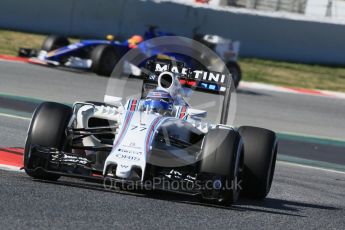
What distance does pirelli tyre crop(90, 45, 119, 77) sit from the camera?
20.3m

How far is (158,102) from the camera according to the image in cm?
874

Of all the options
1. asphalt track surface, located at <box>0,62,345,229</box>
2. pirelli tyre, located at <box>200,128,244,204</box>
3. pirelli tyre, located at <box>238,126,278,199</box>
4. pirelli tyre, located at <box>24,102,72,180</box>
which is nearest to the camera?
asphalt track surface, located at <box>0,62,345,229</box>

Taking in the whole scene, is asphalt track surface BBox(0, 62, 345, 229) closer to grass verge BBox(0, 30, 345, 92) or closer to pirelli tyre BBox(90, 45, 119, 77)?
pirelli tyre BBox(90, 45, 119, 77)

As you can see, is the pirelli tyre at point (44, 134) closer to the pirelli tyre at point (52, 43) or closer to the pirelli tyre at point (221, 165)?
the pirelli tyre at point (221, 165)

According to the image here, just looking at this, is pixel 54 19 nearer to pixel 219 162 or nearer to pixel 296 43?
pixel 296 43

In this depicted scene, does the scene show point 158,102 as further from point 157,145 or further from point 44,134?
point 44,134

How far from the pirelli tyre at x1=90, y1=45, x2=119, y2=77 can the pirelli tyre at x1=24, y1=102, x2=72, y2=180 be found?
12025 mm

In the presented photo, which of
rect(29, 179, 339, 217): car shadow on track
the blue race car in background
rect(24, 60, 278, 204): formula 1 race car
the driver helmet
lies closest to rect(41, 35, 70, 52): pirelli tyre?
the blue race car in background

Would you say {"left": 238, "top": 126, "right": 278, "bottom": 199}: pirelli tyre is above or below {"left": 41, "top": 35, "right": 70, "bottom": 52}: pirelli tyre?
above

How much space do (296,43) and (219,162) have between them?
18574 mm

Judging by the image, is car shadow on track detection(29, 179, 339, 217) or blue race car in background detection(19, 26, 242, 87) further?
→ blue race car in background detection(19, 26, 242, 87)

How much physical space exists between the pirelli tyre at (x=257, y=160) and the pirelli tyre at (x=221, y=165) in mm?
724

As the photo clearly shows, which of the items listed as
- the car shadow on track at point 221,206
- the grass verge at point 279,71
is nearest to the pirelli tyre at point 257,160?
A: the car shadow on track at point 221,206

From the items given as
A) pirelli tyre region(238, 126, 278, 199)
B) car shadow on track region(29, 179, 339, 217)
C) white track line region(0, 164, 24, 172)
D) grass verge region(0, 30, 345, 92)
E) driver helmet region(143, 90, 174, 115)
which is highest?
driver helmet region(143, 90, 174, 115)
